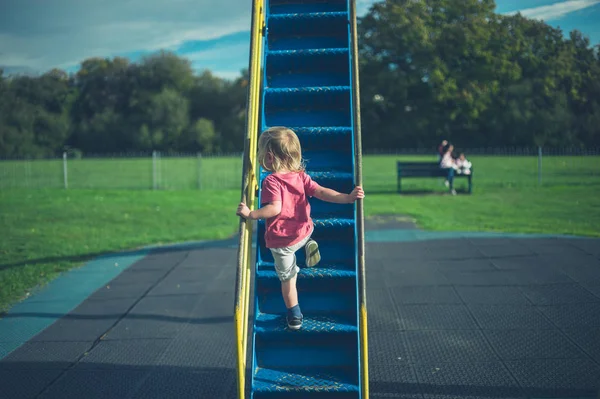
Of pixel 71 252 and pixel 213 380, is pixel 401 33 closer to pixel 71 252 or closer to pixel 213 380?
pixel 71 252

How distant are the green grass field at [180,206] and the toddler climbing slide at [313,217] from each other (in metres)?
4.28

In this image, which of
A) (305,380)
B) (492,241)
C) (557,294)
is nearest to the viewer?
(305,380)

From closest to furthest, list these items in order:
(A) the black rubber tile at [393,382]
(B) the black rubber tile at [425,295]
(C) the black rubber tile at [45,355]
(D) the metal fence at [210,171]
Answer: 1. (A) the black rubber tile at [393,382]
2. (C) the black rubber tile at [45,355]
3. (B) the black rubber tile at [425,295]
4. (D) the metal fence at [210,171]

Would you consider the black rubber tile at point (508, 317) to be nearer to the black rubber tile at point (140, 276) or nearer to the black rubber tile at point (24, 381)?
the black rubber tile at point (24, 381)

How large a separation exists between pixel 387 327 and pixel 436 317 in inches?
24.1

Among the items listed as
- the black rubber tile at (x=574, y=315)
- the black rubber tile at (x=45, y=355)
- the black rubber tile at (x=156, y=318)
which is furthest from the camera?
the black rubber tile at (x=156, y=318)

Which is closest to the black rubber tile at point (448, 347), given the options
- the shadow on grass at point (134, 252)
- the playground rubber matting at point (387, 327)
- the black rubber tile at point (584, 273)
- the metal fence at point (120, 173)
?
the playground rubber matting at point (387, 327)

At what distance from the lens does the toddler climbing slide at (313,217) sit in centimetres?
397

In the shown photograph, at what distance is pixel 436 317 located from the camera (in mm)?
6012

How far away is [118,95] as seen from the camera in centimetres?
4559

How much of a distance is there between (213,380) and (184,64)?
167ft

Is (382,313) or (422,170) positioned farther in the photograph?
(422,170)

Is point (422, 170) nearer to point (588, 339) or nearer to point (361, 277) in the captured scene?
point (588, 339)

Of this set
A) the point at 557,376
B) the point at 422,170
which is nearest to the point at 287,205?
Answer: the point at 557,376
